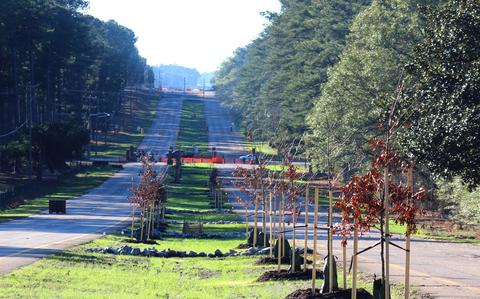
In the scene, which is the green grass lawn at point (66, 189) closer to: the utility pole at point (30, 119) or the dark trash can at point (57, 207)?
the dark trash can at point (57, 207)

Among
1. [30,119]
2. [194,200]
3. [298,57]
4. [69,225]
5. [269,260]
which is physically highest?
[298,57]

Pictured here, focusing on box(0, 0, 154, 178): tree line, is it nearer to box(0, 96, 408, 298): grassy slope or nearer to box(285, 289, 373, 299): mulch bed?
box(0, 96, 408, 298): grassy slope

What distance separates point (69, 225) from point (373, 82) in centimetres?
2061

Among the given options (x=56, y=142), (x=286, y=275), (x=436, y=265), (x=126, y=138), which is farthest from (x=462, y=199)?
(x=126, y=138)

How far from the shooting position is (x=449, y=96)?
25859 millimetres

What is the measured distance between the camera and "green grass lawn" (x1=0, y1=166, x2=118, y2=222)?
209 ft

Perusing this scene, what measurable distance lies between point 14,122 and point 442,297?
277ft

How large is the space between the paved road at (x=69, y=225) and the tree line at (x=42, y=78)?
6248 millimetres

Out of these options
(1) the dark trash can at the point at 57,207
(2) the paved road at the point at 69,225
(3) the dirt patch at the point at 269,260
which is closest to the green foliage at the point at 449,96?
(3) the dirt patch at the point at 269,260

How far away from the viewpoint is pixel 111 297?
67.2 ft

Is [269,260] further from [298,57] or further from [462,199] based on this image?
[298,57]

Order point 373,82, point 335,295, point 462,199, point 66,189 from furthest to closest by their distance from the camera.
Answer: point 66,189, point 373,82, point 462,199, point 335,295

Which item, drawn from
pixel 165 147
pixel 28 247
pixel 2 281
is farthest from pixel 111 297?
pixel 165 147

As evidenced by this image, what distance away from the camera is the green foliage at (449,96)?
24.9 metres
